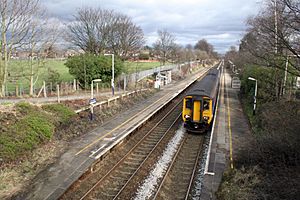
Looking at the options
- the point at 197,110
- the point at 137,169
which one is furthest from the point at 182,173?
the point at 197,110

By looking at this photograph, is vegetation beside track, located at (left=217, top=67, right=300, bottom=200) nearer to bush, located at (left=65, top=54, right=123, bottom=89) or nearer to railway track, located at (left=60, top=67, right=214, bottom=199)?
railway track, located at (left=60, top=67, right=214, bottom=199)

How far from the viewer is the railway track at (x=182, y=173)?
9734 millimetres

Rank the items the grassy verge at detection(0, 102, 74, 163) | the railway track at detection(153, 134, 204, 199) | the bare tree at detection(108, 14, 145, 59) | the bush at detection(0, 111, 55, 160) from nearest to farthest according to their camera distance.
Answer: the railway track at detection(153, 134, 204, 199) < the bush at detection(0, 111, 55, 160) < the grassy verge at detection(0, 102, 74, 163) < the bare tree at detection(108, 14, 145, 59)

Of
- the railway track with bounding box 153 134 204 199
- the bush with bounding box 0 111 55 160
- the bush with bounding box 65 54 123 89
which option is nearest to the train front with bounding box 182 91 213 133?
the railway track with bounding box 153 134 204 199

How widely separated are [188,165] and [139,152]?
2833mm

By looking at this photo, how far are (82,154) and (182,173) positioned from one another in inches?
193

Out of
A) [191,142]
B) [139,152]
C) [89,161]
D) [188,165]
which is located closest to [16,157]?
[89,161]

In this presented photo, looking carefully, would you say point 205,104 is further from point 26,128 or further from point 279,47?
point 26,128

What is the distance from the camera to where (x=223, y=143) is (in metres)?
14.5

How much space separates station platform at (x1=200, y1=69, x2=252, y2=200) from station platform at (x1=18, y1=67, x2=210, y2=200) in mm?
5067

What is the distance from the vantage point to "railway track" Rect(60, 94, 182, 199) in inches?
376

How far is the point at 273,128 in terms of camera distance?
44.4 ft

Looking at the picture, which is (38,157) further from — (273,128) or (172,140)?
(273,128)

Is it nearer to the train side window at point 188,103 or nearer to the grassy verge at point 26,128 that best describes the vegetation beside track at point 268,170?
the train side window at point 188,103
